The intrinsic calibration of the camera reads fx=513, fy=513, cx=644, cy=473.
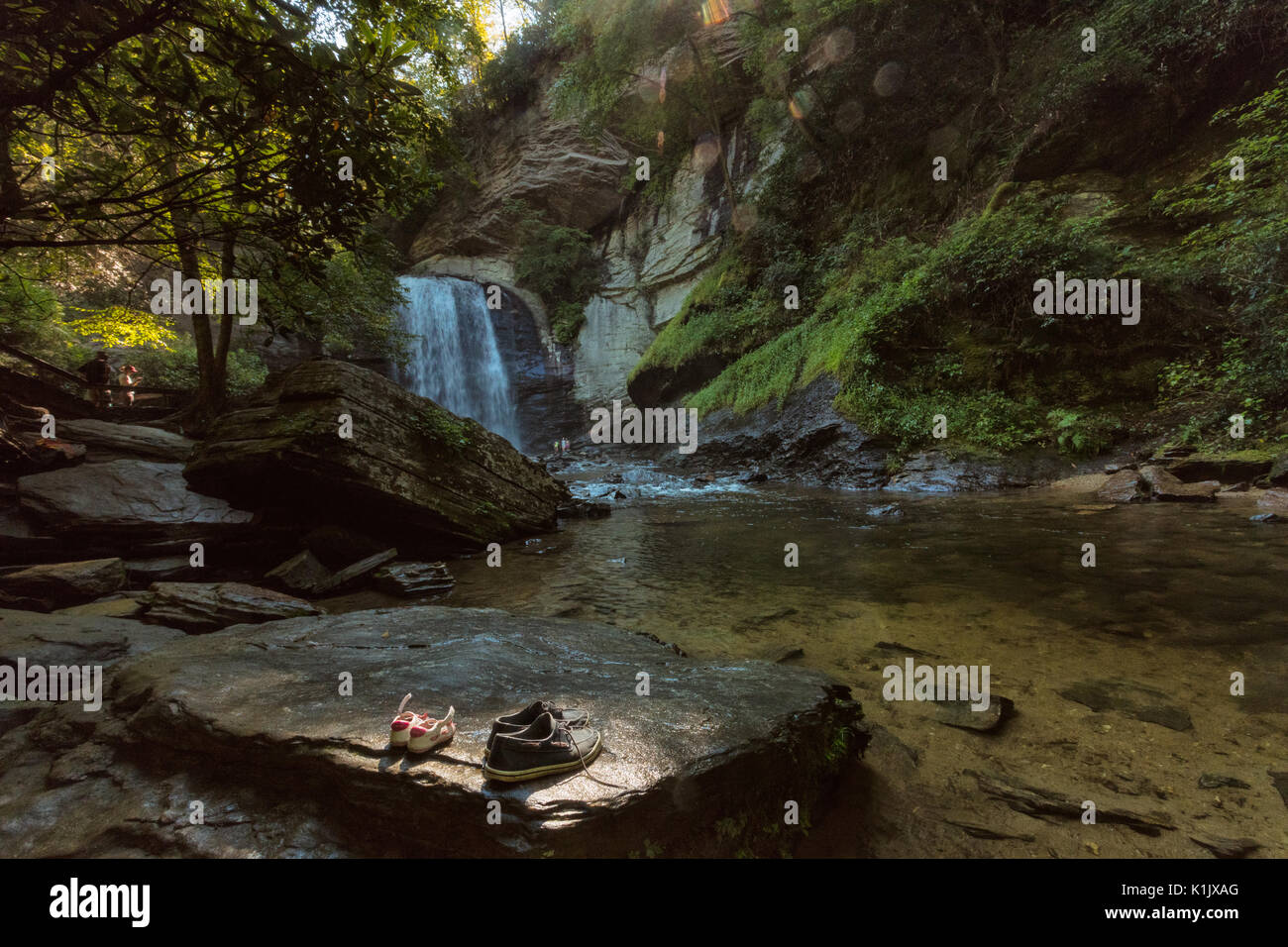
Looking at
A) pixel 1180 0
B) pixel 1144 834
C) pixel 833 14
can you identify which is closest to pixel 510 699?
pixel 1144 834

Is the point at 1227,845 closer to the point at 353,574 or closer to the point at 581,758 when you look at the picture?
the point at 581,758

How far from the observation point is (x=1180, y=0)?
1084 centimetres

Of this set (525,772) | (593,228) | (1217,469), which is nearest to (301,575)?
(525,772)

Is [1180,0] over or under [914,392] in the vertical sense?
over

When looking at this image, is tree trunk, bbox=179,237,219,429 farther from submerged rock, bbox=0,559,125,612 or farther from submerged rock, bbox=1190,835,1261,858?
submerged rock, bbox=1190,835,1261,858

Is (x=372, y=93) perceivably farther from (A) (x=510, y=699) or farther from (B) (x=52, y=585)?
(B) (x=52, y=585)

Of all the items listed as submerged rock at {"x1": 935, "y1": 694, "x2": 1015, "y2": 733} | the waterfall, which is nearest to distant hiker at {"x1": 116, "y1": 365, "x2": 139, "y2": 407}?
the waterfall

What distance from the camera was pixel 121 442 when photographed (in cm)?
741

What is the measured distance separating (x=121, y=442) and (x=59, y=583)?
12.0 ft

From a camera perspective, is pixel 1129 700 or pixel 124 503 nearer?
pixel 1129 700

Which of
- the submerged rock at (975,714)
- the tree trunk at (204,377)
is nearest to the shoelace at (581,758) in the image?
the submerged rock at (975,714)

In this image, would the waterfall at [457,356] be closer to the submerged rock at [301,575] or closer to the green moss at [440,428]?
the green moss at [440,428]

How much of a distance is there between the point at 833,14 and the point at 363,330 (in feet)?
56.5

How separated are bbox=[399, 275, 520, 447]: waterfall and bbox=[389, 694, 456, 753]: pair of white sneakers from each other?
20676mm
